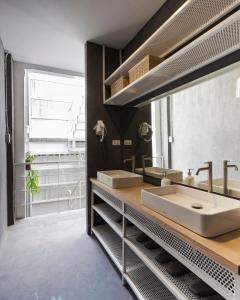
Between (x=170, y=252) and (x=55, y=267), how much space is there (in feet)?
4.69

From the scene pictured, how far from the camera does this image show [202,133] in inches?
68.0

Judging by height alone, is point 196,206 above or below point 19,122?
below

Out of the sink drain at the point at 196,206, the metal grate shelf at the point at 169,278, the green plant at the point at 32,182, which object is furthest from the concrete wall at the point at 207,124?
the green plant at the point at 32,182

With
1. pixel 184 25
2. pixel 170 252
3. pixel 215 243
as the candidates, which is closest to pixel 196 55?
pixel 184 25

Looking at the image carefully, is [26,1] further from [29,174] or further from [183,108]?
[29,174]

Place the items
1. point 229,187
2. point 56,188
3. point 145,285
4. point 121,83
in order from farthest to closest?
1. point 56,188
2. point 121,83
3. point 145,285
4. point 229,187

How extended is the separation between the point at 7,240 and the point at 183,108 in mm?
2763

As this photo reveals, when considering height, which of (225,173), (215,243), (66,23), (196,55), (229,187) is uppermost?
(66,23)

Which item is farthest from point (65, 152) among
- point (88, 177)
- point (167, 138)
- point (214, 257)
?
point (214, 257)

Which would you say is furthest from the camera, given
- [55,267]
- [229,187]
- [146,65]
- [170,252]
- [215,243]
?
[55,267]

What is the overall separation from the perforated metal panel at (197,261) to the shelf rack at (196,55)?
3.98ft

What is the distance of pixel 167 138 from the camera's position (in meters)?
2.13

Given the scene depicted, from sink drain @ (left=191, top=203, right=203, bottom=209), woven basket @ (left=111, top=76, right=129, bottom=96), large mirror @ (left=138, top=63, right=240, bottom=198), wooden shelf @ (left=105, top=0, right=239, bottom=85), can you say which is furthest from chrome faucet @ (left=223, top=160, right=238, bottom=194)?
woven basket @ (left=111, top=76, right=129, bottom=96)

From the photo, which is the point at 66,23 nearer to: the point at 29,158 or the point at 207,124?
the point at 207,124
